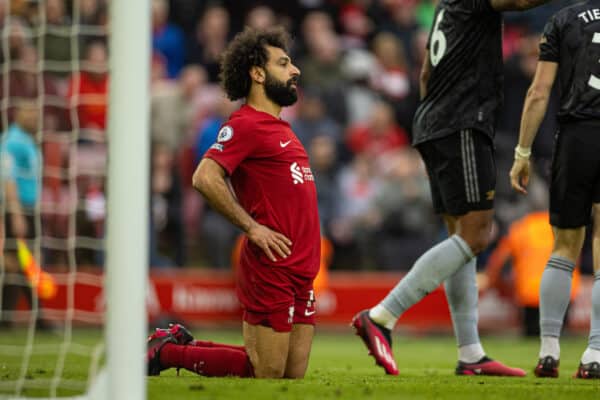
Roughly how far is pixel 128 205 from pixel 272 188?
67.6 inches

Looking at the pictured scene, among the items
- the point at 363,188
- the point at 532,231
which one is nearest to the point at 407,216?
the point at 363,188

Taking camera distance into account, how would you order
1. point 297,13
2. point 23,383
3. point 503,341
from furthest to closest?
point 297,13
point 503,341
point 23,383

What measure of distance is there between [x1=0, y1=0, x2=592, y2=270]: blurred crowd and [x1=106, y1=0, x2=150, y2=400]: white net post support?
588 centimetres

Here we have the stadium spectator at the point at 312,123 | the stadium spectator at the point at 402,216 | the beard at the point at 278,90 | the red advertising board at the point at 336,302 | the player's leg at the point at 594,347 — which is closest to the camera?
the beard at the point at 278,90

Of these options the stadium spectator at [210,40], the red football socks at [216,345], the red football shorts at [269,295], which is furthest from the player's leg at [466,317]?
the stadium spectator at [210,40]

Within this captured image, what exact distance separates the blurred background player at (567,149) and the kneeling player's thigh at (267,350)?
4.67ft

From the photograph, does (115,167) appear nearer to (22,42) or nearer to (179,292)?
(22,42)

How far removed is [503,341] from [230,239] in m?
2.99

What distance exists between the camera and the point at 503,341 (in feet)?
35.9

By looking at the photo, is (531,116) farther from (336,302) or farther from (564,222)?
(336,302)

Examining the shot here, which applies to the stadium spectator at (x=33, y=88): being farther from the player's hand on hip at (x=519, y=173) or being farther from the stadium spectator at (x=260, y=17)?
the player's hand on hip at (x=519, y=173)

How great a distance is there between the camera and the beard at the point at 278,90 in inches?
215

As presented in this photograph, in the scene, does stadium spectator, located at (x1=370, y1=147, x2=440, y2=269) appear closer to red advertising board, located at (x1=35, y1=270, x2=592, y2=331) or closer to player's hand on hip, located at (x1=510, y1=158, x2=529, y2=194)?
red advertising board, located at (x1=35, y1=270, x2=592, y2=331)

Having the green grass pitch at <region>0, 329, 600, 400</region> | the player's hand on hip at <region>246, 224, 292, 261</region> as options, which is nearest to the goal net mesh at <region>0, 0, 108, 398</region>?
the green grass pitch at <region>0, 329, 600, 400</region>
